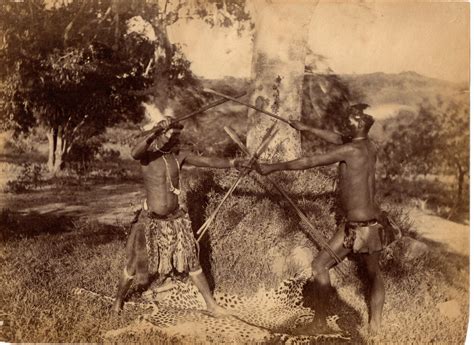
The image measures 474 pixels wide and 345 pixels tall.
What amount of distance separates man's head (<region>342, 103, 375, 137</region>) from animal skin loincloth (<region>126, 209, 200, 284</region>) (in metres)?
1.29

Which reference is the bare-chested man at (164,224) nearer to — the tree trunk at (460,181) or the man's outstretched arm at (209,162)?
the man's outstretched arm at (209,162)

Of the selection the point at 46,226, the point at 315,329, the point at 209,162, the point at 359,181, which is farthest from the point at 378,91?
the point at 46,226

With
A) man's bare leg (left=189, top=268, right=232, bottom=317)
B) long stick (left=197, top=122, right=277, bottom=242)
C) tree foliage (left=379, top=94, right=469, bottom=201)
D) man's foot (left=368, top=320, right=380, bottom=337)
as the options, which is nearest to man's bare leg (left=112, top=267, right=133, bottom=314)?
man's bare leg (left=189, top=268, right=232, bottom=317)

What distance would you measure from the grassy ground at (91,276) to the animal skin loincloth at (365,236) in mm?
209

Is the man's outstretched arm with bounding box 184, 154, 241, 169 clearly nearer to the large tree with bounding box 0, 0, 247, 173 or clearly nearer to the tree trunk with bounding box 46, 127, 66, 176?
the large tree with bounding box 0, 0, 247, 173

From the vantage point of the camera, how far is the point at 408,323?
13.6 ft

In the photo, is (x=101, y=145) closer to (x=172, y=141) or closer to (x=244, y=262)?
(x=172, y=141)

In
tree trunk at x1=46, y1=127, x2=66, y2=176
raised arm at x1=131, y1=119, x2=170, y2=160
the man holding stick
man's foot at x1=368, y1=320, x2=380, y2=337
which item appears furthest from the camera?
tree trunk at x1=46, y1=127, x2=66, y2=176

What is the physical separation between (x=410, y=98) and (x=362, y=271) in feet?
4.14

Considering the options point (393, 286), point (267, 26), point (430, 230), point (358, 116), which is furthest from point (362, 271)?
point (267, 26)

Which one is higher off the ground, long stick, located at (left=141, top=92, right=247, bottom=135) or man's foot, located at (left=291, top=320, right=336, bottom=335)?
long stick, located at (left=141, top=92, right=247, bottom=135)

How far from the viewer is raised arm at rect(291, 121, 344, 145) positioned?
402 cm

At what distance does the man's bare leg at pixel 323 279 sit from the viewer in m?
4.08

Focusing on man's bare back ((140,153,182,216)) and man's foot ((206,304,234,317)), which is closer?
man's bare back ((140,153,182,216))
